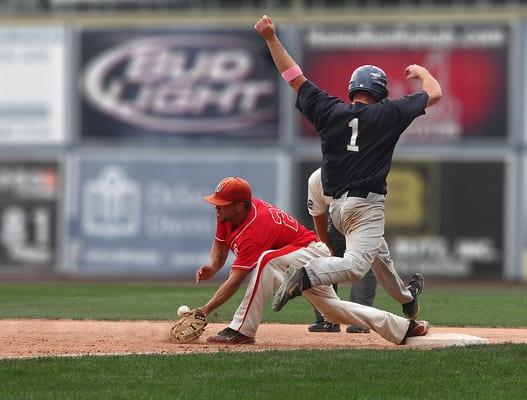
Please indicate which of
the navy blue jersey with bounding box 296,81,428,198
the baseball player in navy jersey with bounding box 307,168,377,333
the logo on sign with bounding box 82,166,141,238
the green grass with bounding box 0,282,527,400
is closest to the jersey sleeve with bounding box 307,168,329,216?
the baseball player in navy jersey with bounding box 307,168,377,333

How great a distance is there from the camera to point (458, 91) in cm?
2442

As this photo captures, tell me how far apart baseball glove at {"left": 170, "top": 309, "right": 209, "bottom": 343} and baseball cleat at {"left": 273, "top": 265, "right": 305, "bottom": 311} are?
976mm

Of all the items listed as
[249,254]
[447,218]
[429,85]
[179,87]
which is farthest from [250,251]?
[179,87]

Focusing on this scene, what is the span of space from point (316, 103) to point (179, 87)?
17.7 meters

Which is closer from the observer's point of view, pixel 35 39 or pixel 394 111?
pixel 394 111

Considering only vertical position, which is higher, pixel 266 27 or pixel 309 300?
pixel 266 27

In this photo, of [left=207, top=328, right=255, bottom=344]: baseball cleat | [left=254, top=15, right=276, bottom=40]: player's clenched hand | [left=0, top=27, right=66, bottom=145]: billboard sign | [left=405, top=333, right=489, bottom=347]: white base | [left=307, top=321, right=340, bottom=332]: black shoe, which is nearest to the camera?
[left=254, top=15, right=276, bottom=40]: player's clenched hand

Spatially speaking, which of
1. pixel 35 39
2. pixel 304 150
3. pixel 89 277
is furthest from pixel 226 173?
pixel 35 39

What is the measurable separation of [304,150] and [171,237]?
3.30m

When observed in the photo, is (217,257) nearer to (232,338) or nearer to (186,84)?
(232,338)

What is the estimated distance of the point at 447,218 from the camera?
24094 mm

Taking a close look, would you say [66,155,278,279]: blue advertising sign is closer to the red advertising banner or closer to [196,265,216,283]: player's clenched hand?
the red advertising banner

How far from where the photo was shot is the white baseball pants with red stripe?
8.05m

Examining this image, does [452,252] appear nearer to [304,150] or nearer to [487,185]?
[487,185]
